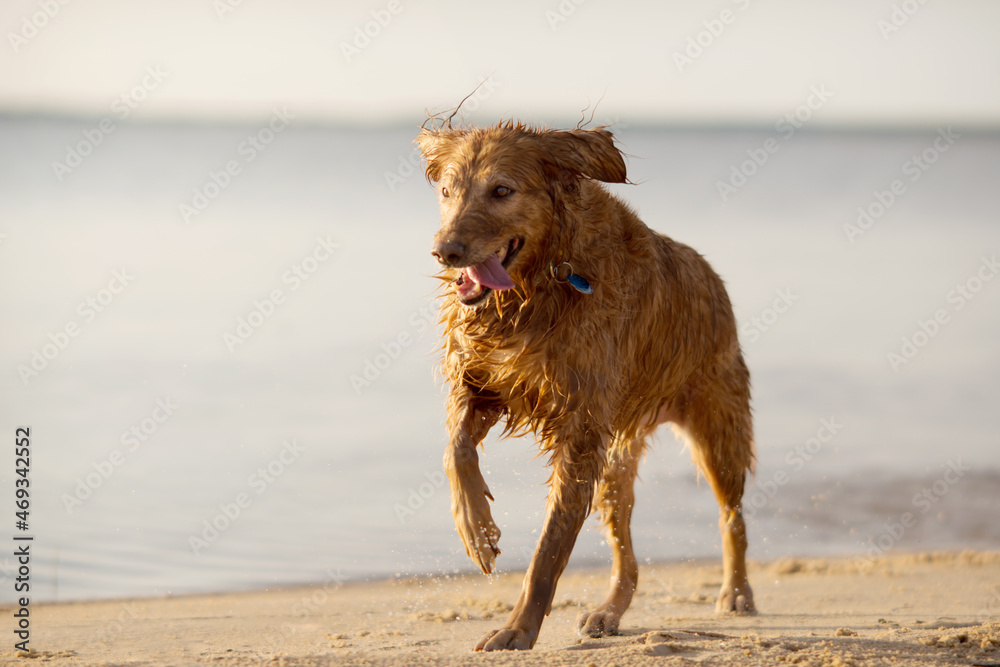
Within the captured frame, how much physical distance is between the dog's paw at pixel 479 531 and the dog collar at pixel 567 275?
3.20 ft

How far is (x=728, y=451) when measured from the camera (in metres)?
5.90

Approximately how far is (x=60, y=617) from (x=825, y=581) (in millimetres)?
4399

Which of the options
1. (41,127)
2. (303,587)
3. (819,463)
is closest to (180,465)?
(303,587)

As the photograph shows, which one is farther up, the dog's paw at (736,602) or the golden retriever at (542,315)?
the golden retriever at (542,315)

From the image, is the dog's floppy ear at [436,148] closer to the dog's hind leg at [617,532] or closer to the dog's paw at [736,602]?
the dog's hind leg at [617,532]

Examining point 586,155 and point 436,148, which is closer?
point 586,155

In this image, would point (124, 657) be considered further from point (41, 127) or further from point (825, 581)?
point (41, 127)

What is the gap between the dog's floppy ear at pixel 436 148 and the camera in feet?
15.6

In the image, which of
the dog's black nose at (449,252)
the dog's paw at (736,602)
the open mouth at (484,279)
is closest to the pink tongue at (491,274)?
the open mouth at (484,279)

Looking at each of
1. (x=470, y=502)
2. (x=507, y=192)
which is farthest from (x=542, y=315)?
(x=470, y=502)

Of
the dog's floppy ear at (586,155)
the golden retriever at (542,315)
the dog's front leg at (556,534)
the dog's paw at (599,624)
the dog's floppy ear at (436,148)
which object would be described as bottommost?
the dog's paw at (599,624)

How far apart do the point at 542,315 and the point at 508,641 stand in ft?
4.49

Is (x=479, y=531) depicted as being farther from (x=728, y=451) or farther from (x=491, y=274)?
(x=728, y=451)

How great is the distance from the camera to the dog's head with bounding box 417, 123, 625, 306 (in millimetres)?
4336
